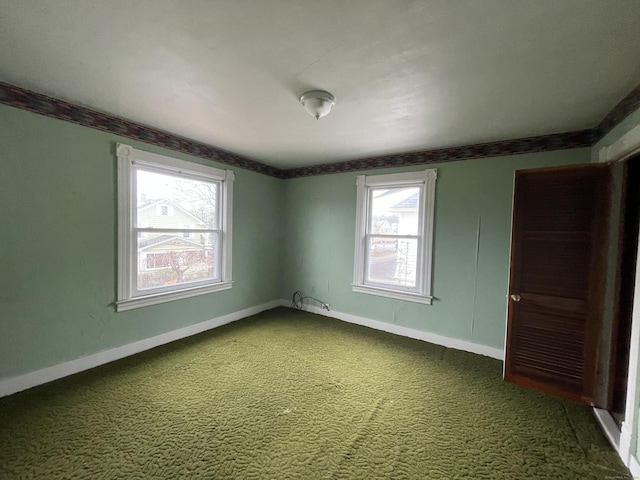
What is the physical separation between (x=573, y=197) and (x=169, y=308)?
4142 millimetres

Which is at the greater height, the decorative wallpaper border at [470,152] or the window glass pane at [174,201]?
the decorative wallpaper border at [470,152]

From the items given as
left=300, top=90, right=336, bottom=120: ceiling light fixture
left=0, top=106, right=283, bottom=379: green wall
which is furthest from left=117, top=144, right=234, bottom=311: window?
left=300, top=90, right=336, bottom=120: ceiling light fixture

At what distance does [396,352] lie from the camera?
3.01 meters

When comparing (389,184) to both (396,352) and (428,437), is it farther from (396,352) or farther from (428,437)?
(428,437)

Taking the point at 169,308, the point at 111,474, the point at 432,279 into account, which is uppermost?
the point at 432,279

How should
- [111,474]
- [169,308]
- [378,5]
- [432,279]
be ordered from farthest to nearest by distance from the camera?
[432,279]
[169,308]
[111,474]
[378,5]

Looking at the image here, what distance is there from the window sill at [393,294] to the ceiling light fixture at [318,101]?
2503 millimetres

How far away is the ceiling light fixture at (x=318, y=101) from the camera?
6.34 feet

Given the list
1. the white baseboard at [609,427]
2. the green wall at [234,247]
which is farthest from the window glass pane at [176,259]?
the white baseboard at [609,427]

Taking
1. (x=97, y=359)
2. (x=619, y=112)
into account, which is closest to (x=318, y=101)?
(x=619, y=112)

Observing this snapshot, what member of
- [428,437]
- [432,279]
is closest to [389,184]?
[432,279]

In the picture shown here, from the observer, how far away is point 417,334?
3.43 meters

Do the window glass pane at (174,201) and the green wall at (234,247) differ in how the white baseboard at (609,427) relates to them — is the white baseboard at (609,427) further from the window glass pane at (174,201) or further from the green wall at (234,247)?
the window glass pane at (174,201)

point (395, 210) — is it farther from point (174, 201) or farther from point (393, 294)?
point (174, 201)
